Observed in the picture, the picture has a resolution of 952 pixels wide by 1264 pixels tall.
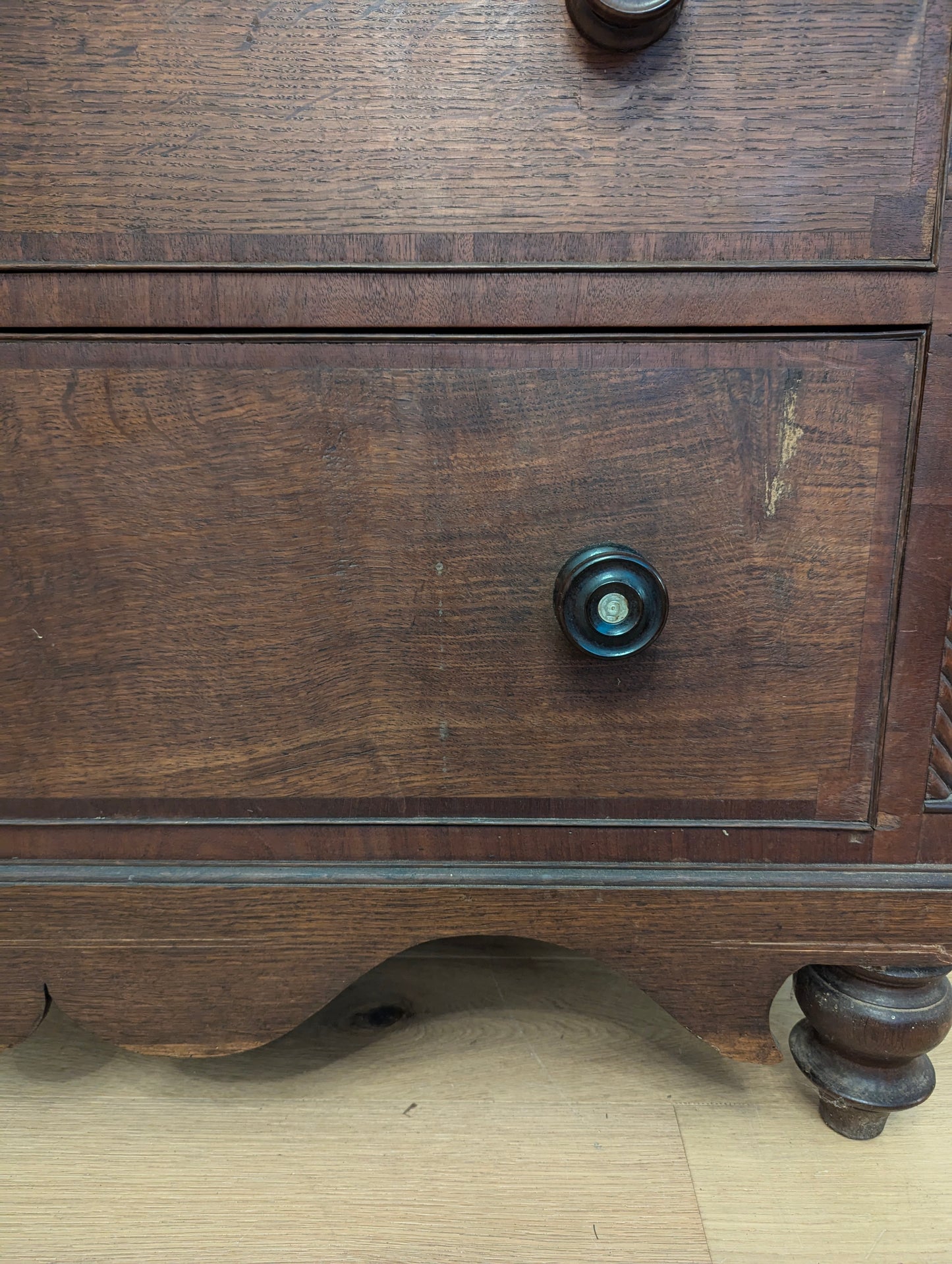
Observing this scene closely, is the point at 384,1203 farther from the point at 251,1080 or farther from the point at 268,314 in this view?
the point at 268,314

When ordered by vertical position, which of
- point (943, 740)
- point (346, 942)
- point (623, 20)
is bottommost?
point (346, 942)

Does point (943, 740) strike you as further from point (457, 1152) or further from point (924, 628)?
point (457, 1152)

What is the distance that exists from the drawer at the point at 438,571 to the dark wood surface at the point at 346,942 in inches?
2.0

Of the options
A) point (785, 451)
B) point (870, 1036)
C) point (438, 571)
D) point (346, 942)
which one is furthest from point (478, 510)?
point (870, 1036)

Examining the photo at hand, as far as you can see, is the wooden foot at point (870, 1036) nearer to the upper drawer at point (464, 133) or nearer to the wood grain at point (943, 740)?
the wood grain at point (943, 740)

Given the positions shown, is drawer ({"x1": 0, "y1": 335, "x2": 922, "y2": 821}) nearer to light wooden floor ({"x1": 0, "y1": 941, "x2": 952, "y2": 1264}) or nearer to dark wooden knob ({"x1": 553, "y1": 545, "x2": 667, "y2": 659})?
dark wooden knob ({"x1": 553, "y1": 545, "x2": 667, "y2": 659})

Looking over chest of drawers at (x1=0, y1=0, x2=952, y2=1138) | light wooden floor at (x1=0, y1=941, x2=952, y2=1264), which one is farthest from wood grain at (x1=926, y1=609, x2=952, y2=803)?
light wooden floor at (x1=0, y1=941, x2=952, y2=1264)

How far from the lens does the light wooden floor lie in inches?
18.5

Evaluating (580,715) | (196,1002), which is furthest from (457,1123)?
(580,715)

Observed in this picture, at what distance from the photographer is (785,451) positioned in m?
0.43

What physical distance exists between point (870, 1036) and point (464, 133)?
0.53 meters

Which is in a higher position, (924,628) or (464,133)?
(464,133)

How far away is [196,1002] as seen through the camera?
1.69 feet

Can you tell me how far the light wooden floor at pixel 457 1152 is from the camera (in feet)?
1.54
